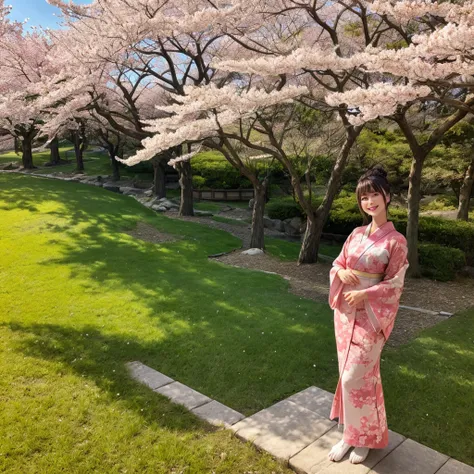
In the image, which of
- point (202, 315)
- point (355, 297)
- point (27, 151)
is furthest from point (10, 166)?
point (355, 297)

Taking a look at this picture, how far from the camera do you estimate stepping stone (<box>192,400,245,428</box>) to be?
3842 mm

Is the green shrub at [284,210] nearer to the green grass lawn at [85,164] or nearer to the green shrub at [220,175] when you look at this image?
the green shrub at [220,175]

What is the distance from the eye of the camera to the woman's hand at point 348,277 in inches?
126

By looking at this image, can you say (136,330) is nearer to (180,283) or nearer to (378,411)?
(180,283)

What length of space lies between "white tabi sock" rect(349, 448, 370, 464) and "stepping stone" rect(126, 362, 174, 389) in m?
2.14

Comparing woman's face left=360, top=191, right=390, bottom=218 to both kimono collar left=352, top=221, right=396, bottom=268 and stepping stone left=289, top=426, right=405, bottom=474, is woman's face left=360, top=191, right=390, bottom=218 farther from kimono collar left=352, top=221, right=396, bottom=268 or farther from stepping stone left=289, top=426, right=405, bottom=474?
stepping stone left=289, top=426, right=405, bottom=474

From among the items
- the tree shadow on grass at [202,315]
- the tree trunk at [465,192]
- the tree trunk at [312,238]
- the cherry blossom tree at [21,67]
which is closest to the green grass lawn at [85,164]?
the cherry blossom tree at [21,67]

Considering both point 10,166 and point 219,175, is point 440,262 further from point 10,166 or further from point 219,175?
point 10,166

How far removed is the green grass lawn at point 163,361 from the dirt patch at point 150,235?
288 centimetres

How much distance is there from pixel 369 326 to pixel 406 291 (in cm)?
595

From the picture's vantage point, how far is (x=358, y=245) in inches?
129

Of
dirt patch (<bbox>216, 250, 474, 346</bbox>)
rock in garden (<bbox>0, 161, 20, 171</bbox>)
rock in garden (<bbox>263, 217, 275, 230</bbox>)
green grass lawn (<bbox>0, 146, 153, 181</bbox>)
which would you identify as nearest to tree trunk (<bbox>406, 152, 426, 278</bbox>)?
dirt patch (<bbox>216, 250, 474, 346</bbox>)

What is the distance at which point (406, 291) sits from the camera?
8.55 metres

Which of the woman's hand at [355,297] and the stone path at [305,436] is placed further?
the stone path at [305,436]
